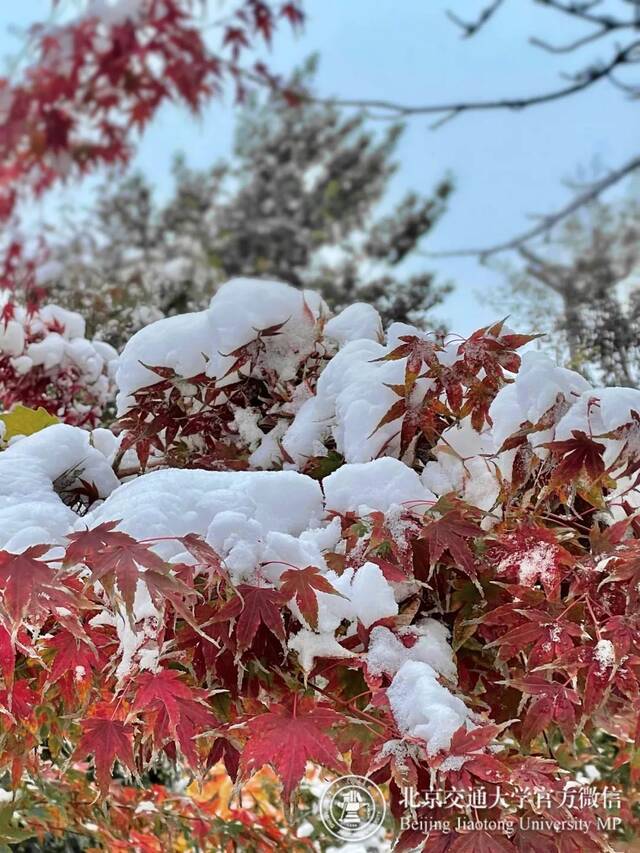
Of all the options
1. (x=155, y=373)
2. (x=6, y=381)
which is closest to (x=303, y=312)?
(x=155, y=373)

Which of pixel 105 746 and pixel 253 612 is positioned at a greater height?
pixel 253 612

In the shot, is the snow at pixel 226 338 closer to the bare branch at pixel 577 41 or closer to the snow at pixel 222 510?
the snow at pixel 222 510

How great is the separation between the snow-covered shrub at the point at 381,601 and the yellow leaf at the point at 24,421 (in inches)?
12.0

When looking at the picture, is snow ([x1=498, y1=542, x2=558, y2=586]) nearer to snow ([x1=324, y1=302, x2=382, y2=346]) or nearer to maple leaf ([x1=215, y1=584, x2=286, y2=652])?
maple leaf ([x1=215, y1=584, x2=286, y2=652])

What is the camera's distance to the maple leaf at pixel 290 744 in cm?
77

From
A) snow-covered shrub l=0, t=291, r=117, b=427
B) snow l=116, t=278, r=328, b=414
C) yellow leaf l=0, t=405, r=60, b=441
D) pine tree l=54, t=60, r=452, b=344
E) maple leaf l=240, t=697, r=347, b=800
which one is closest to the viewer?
maple leaf l=240, t=697, r=347, b=800

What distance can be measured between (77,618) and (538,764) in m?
0.51

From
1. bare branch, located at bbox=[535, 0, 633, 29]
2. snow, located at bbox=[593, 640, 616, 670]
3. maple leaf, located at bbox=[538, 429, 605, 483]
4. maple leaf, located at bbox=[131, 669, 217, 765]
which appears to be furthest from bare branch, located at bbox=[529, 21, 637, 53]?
maple leaf, located at bbox=[131, 669, 217, 765]

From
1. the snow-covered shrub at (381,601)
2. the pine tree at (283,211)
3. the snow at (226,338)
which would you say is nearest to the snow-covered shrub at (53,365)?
the snow at (226,338)

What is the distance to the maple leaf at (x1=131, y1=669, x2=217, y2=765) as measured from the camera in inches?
32.8

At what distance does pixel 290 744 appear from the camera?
79 cm

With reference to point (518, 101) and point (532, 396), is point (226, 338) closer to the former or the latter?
point (532, 396)

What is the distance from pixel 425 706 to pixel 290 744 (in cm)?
14

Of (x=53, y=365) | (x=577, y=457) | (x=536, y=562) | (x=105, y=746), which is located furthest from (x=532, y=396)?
(x=53, y=365)
